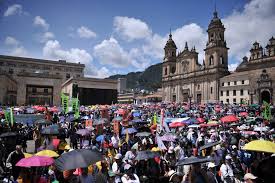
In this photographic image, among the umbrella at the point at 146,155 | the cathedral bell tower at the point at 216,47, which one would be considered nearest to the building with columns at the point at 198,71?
the cathedral bell tower at the point at 216,47

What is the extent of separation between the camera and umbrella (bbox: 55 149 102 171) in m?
5.42

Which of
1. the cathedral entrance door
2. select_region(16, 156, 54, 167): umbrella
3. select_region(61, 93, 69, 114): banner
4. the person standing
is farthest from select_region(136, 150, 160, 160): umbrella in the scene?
the cathedral entrance door

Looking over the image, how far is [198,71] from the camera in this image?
7712 cm

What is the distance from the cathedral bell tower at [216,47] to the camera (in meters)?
71.1

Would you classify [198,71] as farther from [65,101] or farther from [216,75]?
[65,101]

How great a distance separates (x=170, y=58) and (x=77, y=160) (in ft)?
292

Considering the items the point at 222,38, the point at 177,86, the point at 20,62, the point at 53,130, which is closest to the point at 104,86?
the point at 177,86

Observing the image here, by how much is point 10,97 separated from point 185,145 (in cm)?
5577

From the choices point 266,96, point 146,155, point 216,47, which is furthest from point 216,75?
point 146,155

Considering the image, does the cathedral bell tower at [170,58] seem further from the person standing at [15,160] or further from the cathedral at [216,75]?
the person standing at [15,160]

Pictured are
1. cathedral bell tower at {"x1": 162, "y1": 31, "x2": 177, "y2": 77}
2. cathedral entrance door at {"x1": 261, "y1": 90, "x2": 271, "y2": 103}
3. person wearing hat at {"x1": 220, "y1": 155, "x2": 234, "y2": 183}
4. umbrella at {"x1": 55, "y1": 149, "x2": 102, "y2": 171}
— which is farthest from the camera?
cathedral bell tower at {"x1": 162, "y1": 31, "x2": 177, "y2": 77}

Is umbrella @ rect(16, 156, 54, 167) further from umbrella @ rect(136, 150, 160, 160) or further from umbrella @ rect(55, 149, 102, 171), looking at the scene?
umbrella @ rect(136, 150, 160, 160)

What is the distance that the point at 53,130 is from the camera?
1234cm

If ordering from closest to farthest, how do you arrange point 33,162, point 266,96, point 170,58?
point 33,162, point 266,96, point 170,58
